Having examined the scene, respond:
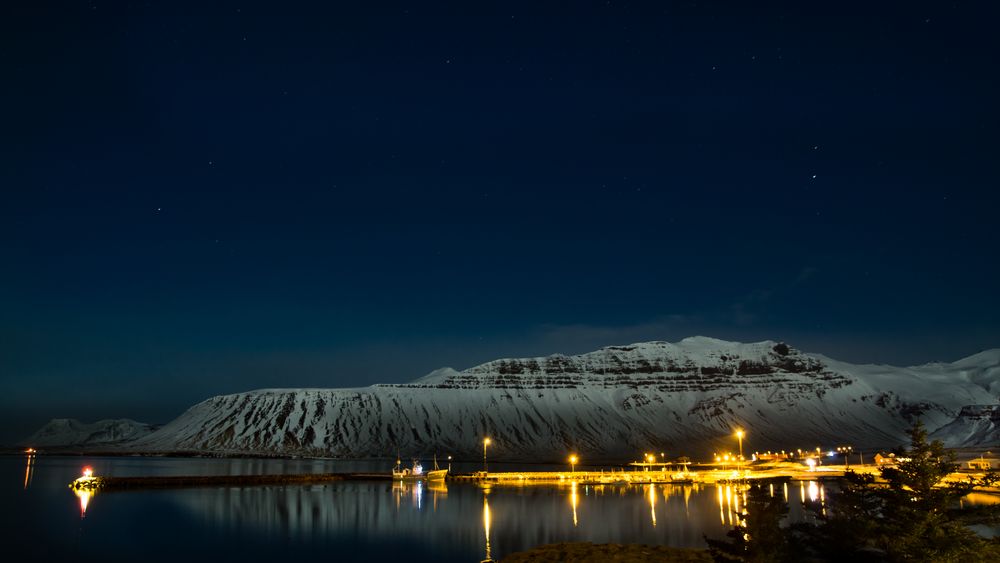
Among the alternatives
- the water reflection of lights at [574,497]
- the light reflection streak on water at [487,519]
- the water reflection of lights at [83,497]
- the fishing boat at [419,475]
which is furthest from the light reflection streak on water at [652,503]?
the water reflection of lights at [83,497]

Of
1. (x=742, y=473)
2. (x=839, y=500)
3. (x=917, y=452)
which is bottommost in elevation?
(x=742, y=473)

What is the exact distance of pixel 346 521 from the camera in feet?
216

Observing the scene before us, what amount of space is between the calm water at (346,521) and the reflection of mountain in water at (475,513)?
0.13 metres

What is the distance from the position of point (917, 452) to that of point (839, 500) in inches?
382

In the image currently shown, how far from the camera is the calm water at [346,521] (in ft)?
162

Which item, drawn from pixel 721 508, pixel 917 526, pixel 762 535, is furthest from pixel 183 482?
pixel 917 526

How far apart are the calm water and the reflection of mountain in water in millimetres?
128

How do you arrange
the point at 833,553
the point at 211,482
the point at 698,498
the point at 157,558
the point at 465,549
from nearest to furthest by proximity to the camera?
the point at 833,553, the point at 157,558, the point at 465,549, the point at 698,498, the point at 211,482

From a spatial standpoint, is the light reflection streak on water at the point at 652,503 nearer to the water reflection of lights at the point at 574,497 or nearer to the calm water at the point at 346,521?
the calm water at the point at 346,521

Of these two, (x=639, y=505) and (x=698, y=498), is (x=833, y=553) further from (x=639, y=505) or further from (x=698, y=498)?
(x=698, y=498)

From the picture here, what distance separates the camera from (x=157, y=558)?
4612 cm

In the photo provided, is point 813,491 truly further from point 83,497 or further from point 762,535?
point 83,497

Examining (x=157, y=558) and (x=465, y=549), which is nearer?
(x=157, y=558)

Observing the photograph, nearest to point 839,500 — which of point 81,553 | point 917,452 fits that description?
point 917,452
